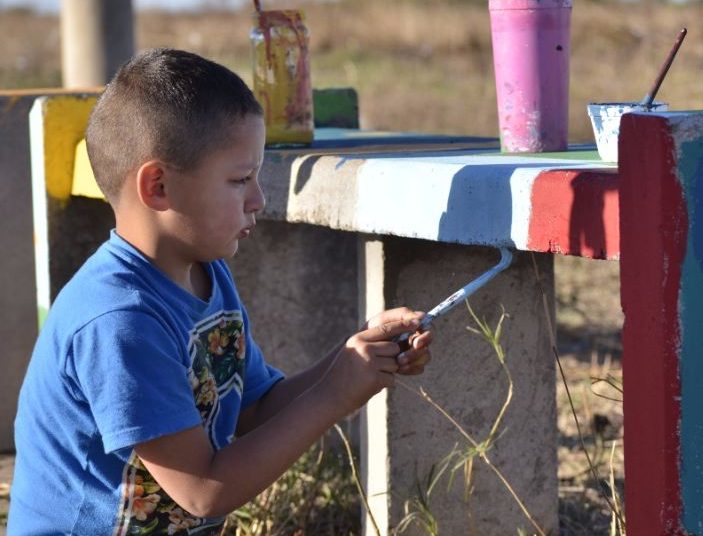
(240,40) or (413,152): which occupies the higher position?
(240,40)

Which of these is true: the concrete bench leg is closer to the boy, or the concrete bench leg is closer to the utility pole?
the boy

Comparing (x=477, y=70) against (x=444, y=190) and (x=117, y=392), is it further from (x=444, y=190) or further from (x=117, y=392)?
(x=117, y=392)

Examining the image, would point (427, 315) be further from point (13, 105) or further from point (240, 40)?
point (240, 40)

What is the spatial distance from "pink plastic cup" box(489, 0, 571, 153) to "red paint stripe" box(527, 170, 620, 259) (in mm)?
589

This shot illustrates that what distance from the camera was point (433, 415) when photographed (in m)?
3.10

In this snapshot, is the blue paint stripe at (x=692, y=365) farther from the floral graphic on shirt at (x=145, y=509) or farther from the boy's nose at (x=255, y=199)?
the floral graphic on shirt at (x=145, y=509)

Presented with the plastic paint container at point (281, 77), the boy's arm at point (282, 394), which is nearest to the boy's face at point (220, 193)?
the boy's arm at point (282, 394)

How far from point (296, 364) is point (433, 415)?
0.91 m

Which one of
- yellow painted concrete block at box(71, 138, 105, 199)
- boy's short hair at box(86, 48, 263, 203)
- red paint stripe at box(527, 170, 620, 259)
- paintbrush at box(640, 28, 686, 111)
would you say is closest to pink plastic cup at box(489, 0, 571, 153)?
paintbrush at box(640, 28, 686, 111)

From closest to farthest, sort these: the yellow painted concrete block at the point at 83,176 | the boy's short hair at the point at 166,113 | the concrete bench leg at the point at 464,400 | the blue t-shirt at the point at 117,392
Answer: the blue t-shirt at the point at 117,392, the boy's short hair at the point at 166,113, the concrete bench leg at the point at 464,400, the yellow painted concrete block at the point at 83,176

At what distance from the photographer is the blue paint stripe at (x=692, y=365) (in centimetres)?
195

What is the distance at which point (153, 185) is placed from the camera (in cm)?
226

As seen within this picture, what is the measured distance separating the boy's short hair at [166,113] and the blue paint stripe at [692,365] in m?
0.74

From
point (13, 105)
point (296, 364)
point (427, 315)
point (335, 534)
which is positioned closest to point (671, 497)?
point (427, 315)
